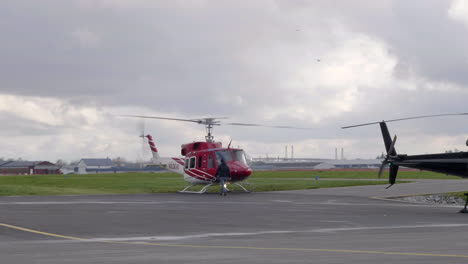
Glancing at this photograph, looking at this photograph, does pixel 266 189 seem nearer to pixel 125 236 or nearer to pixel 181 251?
pixel 125 236

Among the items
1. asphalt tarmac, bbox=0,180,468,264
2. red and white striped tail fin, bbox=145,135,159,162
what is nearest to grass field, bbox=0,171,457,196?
red and white striped tail fin, bbox=145,135,159,162

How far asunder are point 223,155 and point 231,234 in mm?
27096

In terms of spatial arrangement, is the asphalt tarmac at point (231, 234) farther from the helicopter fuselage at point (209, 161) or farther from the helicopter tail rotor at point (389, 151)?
the helicopter fuselage at point (209, 161)

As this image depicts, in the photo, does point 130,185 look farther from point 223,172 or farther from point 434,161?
point 434,161

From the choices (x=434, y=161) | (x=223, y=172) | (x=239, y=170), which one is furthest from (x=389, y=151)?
(x=239, y=170)

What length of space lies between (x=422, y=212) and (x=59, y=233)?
50.3 feet

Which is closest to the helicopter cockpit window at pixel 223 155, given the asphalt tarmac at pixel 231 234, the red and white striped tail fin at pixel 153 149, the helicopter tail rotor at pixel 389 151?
the asphalt tarmac at pixel 231 234

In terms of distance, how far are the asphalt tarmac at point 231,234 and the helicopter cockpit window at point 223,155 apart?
1441 cm

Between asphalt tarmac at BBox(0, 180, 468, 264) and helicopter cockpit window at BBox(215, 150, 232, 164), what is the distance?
47.3ft

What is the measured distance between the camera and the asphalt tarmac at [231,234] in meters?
12.9

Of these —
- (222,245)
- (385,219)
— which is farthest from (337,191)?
(222,245)

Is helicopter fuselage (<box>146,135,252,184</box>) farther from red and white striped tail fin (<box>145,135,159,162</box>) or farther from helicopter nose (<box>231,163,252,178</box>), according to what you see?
red and white striped tail fin (<box>145,135,159,162</box>)

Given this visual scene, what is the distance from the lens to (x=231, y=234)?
18.2m

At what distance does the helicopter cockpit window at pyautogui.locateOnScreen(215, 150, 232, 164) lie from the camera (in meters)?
45.0
